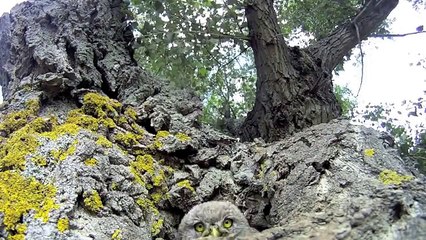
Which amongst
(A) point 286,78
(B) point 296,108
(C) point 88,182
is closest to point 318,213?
(C) point 88,182

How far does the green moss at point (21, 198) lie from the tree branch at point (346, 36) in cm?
304

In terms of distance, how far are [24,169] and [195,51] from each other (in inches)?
93.7

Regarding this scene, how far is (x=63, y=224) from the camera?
7.18 feet

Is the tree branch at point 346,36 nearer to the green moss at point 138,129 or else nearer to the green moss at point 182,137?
the green moss at point 182,137

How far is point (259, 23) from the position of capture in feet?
14.8

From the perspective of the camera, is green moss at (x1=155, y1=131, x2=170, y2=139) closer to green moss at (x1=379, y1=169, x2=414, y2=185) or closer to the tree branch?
green moss at (x1=379, y1=169, x2=414, y2=185)

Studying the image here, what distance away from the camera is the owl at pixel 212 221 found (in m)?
2.99

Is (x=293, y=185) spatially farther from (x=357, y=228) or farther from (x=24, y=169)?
(x=24, y=169)

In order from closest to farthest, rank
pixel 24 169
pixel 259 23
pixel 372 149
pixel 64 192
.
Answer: pixel 64 192 < pixel 24 169 < pixel 372 149 < pixel 259 23

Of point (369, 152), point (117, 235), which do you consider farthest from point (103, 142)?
point (369, 152)

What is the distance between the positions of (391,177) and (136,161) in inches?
54.3

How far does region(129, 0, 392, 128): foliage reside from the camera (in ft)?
14.6

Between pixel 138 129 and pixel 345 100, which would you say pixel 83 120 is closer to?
pixel 138 129

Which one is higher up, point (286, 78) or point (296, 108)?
point (286, 78)
